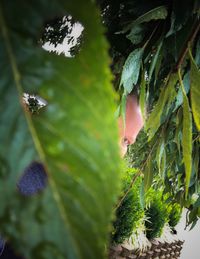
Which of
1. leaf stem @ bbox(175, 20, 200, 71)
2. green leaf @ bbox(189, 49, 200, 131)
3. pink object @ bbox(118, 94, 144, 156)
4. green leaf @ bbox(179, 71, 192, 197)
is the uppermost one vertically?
pink object @ bbox(118, 94, 144, 156)

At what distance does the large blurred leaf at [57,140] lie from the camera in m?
0.08

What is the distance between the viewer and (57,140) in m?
0.08

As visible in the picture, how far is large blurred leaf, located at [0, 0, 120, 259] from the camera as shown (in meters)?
0.08

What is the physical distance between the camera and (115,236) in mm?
2211

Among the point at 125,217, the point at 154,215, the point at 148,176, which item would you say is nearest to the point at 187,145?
the point at 148,176

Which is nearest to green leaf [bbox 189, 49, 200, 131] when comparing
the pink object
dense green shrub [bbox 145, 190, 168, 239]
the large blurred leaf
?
the large blurred leaf

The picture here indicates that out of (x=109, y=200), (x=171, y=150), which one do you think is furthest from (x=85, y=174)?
(x=171, y=150)

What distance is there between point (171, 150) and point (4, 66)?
0.93 metres

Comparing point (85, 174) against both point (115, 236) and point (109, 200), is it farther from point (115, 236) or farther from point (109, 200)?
point (115, 236)

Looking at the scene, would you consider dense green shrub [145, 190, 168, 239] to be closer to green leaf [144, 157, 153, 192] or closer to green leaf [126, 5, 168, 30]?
green leaf [144, 157, 153, 192]

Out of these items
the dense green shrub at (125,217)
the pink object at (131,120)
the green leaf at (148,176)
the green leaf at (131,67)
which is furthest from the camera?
the dense green shrub at (125,217)

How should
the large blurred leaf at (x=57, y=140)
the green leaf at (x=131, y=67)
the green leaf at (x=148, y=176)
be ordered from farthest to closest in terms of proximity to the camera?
the green leaf at (x=148, y=176) < the green leaf at (x=131, y=67) < the large blurred leaf at (x=57, y=140)

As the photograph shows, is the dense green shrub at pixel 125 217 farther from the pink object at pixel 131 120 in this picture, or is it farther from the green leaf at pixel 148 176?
the green leaf at pixel 148 176

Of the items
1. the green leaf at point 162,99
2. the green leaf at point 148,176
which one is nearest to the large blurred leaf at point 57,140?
the green leaf at point 162,99
